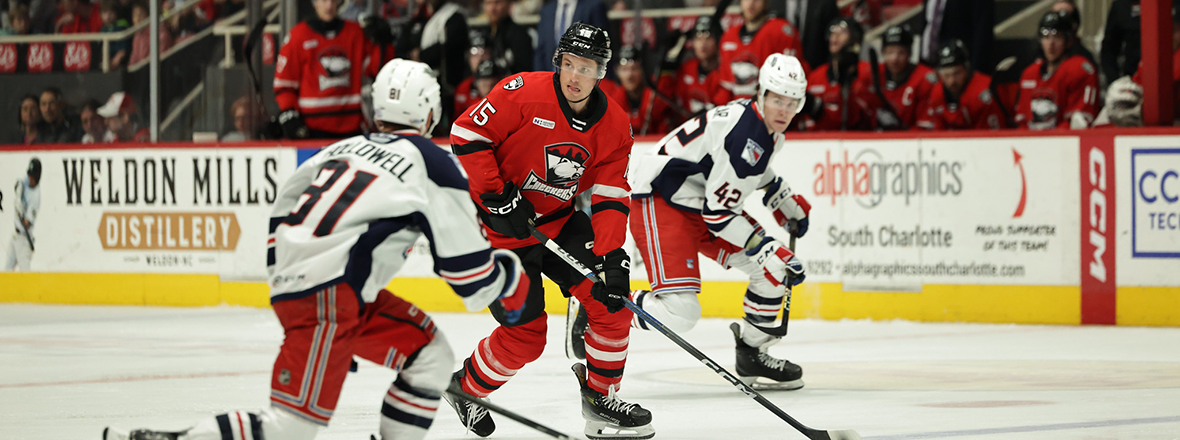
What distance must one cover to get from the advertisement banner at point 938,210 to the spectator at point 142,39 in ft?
14.5

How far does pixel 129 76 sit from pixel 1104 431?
24.9 feet

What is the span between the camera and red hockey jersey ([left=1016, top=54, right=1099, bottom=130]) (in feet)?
25.8

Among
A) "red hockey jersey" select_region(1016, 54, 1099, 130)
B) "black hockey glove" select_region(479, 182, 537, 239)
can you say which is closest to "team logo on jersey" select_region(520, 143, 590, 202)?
"black hockey glove" select_region(479, 182, 537, 239)

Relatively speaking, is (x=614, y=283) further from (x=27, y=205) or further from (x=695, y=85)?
(x=27, y=205)

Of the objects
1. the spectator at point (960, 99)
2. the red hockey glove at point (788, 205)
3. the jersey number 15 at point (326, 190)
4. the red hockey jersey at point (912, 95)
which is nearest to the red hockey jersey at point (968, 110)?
the spectator at point (960, 99)

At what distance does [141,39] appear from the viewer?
9.62 metres

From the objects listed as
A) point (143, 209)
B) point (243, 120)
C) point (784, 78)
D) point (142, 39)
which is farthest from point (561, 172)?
point (142, 39)

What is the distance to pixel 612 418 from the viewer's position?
13.8 ft

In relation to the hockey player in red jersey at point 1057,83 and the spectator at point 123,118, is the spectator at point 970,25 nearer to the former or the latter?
the hockey player in red jersey at point 1057,83

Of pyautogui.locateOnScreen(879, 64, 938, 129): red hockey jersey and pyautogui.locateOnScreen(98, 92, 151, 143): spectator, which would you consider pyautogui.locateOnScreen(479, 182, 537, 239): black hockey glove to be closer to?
pyautogui.locateOnScreen(879, 64, 938, 129): red hockey jersey

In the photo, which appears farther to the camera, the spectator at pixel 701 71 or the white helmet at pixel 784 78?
the spectator at pixel 701 71

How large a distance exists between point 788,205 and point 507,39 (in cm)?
419

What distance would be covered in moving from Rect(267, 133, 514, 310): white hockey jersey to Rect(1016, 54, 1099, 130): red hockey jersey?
5.56 m

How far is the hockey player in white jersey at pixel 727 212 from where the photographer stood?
5.11 meters
